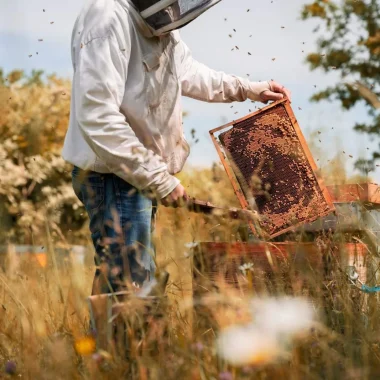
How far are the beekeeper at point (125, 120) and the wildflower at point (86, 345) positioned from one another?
58 cm

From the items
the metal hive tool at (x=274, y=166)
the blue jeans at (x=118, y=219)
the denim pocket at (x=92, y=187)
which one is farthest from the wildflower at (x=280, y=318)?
the metal hive tool at (x=274, y=166)

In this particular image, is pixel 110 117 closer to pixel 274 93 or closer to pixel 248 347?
pixel 274 93

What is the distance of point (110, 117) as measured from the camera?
2824 millimetres

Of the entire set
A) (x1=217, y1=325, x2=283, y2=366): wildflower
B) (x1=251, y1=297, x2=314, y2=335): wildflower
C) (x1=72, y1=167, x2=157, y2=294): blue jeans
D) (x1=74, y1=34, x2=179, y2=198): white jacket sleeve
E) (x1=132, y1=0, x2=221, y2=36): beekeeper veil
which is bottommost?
(x1=217, y1=325, x2=283, y2=366): wildflower

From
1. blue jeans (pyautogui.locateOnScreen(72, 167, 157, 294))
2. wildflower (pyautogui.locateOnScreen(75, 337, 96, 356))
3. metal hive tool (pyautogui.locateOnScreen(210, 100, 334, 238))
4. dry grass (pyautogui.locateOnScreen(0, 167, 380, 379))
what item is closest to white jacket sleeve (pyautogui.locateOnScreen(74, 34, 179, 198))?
A: blue jeans (pyautogui.locateOnScreen(72, 167, 157, 294))

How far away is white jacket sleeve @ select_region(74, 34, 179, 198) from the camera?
2818 mm

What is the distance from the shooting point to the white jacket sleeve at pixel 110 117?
9.25 ft

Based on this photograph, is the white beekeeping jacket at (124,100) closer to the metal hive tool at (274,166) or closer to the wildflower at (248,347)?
the metal hive tool at (274,166)

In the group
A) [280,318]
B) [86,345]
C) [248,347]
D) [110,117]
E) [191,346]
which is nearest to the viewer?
[248,347]

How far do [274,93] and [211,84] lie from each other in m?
0.39

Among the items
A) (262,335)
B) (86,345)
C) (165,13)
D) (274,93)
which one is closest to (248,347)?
(262,335)

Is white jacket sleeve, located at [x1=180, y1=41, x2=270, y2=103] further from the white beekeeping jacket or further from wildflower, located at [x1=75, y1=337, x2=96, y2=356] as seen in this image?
wildflower, located at [x1=75, y1=337, x2=96, y2=356]

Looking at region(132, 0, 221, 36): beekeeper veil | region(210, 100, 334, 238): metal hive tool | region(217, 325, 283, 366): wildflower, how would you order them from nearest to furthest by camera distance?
1. region(217, 325, 283, 366): wildflower
2. region(132, 0, 221, 36): beekeeper veil
3. region(210, 100, 334, 238): metal hive tool

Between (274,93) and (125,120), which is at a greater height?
(274,93)
